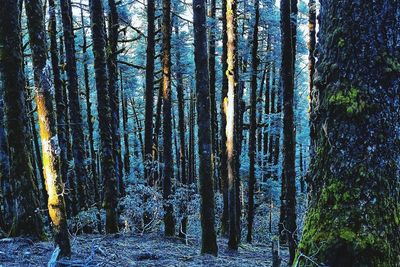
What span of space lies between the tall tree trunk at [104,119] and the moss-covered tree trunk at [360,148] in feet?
25.7

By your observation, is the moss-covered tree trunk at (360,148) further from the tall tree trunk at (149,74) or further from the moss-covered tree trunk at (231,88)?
the tall tree trunk at (149,74)

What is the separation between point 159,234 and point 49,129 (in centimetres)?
823

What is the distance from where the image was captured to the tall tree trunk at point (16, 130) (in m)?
7.07

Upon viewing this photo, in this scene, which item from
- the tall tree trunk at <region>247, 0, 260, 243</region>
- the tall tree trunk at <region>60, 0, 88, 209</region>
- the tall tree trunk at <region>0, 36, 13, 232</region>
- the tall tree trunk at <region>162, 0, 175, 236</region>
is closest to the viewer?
the tall tree trunk at <region>0, 36, 13, 232</region>

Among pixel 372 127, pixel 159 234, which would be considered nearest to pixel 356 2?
pixel 372 127

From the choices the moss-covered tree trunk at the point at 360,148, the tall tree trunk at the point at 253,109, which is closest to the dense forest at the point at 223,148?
the moss-covered tree trunk at the point at 360,148

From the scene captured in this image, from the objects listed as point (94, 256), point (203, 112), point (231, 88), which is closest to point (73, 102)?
point (231, 88)

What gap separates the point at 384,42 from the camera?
2.93 m

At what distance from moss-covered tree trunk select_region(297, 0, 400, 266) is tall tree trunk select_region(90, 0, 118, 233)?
308 inches

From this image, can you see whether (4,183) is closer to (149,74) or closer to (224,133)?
(149,74)

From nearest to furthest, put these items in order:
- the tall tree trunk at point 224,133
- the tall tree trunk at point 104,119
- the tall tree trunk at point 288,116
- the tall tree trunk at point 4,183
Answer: the tall tree trunk at point 4,183
the tall tree trunk at point 288,116
the tall tree trunk at point 104,119
the tall tree trunk at point 224,133

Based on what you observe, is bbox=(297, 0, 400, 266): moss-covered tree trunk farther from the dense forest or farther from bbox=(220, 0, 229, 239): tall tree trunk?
bbox=(220, 0, 229, 239): tall tree trunk

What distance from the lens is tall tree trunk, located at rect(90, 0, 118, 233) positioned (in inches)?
402

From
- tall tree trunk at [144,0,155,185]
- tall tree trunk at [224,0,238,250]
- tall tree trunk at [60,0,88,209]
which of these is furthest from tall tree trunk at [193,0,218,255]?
tall tree trunk at [60,0,88,209]
